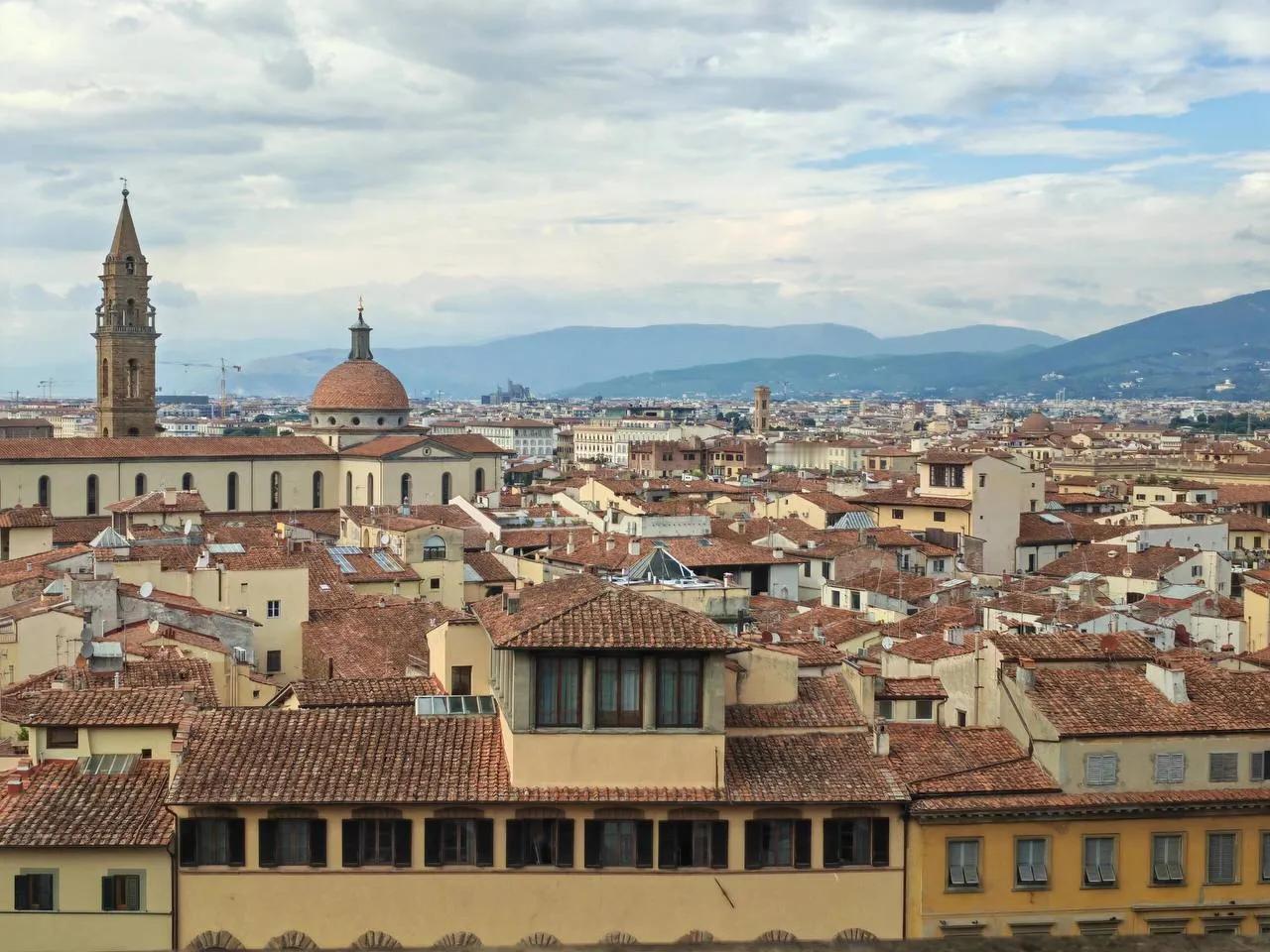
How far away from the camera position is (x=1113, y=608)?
1209 inches

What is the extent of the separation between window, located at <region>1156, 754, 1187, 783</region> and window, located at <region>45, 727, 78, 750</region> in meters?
11.2

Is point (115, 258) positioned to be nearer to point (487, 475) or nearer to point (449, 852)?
point (487, 475)

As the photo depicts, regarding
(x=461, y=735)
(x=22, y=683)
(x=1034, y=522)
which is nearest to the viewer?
(x=461, y=735)

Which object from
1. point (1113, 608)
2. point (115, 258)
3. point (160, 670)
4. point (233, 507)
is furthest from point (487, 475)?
point (160, 670)

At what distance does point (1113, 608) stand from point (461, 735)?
1667 centimetres

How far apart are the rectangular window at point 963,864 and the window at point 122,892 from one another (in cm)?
775

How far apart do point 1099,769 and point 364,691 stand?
8.21 metres

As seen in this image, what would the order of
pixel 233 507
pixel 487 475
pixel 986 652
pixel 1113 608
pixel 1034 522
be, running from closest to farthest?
1. pixel 986 652
2. pixel 1113 608
3. pixel 1034 522
4. pixel 233 507
5. pixel 487 475

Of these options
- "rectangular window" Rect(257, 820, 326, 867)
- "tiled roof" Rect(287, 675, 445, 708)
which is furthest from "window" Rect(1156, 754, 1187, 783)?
"rectangular window" Rect(257, 820, 326, 867)

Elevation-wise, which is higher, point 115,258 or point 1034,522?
point 115,258

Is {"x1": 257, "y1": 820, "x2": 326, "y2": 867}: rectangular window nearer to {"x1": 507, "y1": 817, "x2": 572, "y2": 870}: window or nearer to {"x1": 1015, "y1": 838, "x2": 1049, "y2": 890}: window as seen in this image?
{"x1": 507, "y1": 817, "x2": 572, "y2": 870}: window

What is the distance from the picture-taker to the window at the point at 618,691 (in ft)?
54.4

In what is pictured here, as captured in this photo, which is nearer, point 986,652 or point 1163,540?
point 986,652

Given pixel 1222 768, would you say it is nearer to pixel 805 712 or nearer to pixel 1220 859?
pixel 1220 859
